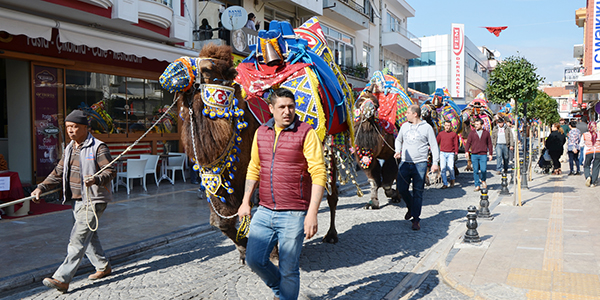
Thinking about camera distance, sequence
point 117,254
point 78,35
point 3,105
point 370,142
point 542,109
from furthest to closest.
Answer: point 542,109, point 3,105, point 370,142, point 78,35, point 117,254

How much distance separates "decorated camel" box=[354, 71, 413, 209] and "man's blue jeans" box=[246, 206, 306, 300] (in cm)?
476

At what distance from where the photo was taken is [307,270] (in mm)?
5199

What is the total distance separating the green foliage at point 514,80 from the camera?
10180 mm

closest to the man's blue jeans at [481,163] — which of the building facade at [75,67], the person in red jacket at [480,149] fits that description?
the person in red jacket at [480,149]

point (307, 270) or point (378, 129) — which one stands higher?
point (378, 129)

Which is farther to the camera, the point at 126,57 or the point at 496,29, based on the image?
the point at 496,29

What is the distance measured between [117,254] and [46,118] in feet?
19.9

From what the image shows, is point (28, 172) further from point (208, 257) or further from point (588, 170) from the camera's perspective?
point (588, 170)

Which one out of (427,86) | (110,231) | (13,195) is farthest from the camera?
(427,86)

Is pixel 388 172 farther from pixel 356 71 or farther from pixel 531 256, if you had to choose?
pixel 356 71

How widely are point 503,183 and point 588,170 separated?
448 cm

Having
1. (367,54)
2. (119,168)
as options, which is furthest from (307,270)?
(367,54)

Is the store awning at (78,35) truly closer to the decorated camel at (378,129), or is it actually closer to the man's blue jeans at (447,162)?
the decorated camel at (378,129)

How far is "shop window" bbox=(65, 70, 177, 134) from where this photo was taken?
1124 centimetres
